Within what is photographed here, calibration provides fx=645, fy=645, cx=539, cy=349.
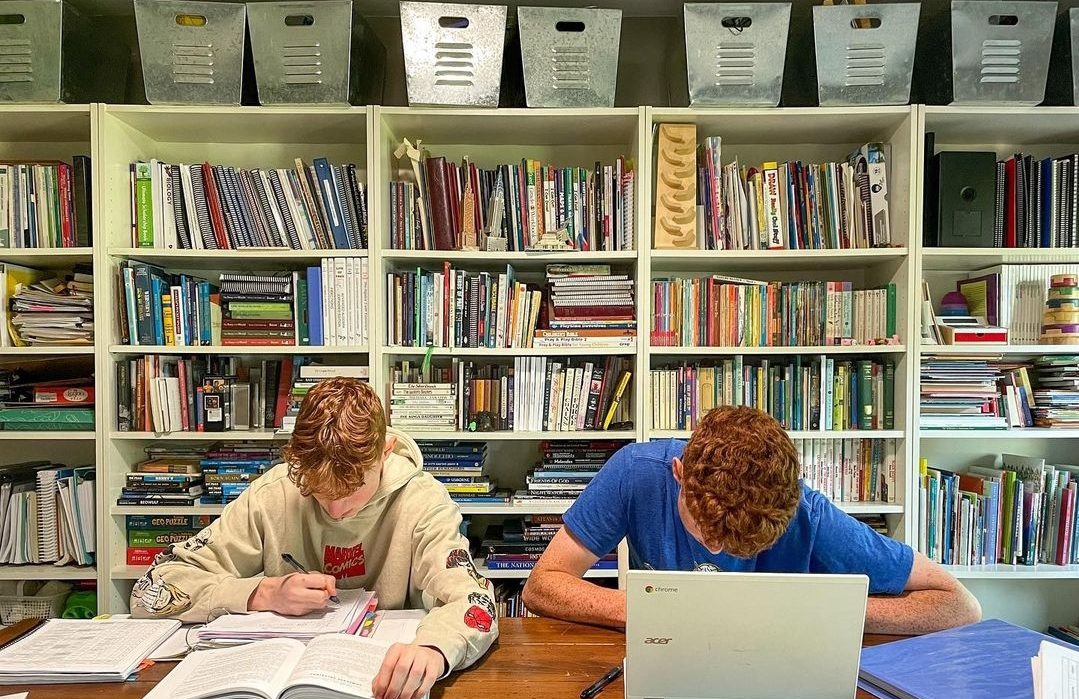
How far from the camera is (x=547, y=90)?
83.9 inches

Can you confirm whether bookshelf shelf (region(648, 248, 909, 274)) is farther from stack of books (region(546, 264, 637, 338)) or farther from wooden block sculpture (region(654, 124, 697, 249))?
stack of books (region(546, 264, 637, 338))

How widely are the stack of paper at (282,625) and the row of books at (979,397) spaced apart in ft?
6.59

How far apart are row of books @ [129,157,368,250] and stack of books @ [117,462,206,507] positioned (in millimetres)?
789

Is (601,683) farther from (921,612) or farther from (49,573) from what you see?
(49,573)

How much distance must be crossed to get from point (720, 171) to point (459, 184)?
36.4 inches

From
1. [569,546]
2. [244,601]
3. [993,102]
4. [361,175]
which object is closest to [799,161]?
[993,102]

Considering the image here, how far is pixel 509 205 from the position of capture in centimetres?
231

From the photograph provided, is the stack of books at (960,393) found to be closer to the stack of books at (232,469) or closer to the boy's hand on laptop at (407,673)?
the boy's hand on laptop at (407,673)

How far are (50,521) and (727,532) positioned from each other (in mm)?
2323

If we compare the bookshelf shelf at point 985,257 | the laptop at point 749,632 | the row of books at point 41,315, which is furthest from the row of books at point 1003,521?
the row of books at point 41,315

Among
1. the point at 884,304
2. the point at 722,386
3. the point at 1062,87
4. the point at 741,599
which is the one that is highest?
the point at 1062,87

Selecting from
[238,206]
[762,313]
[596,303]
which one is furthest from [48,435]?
[762,313]

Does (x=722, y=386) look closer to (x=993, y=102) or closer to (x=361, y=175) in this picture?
(x=993, y=102)

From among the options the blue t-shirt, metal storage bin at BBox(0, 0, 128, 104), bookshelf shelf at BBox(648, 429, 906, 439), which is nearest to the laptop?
the blue t-shirt
